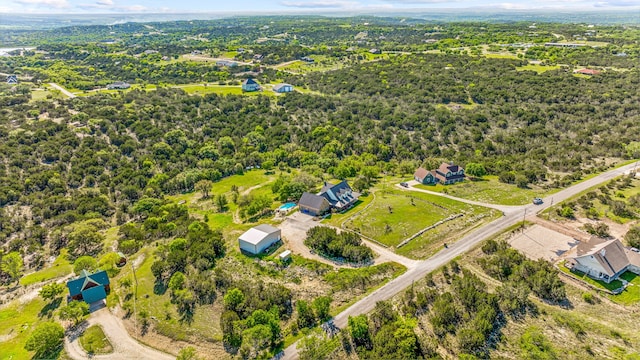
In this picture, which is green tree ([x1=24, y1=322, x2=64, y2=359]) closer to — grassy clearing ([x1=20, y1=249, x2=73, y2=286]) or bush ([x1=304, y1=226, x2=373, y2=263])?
grassy clearing ([x1=20, y1=249, x2=73, y2=286])

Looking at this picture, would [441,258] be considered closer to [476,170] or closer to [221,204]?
[476,170]

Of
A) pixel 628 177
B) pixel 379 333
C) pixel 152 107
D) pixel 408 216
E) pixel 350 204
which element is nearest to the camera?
pixel 379 333

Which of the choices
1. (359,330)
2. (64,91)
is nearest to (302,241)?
(359,330)

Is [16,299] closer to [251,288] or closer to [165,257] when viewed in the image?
[165,257]

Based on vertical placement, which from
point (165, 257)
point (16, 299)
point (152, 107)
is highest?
point (152, 107)

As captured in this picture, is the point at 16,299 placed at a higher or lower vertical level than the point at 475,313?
lower

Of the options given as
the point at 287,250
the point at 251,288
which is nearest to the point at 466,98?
the point at 287,250

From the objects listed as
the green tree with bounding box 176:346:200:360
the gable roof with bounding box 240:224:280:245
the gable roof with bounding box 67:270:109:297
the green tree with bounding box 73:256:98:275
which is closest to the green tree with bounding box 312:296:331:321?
the green tree with bounding box 176:346:200:360
